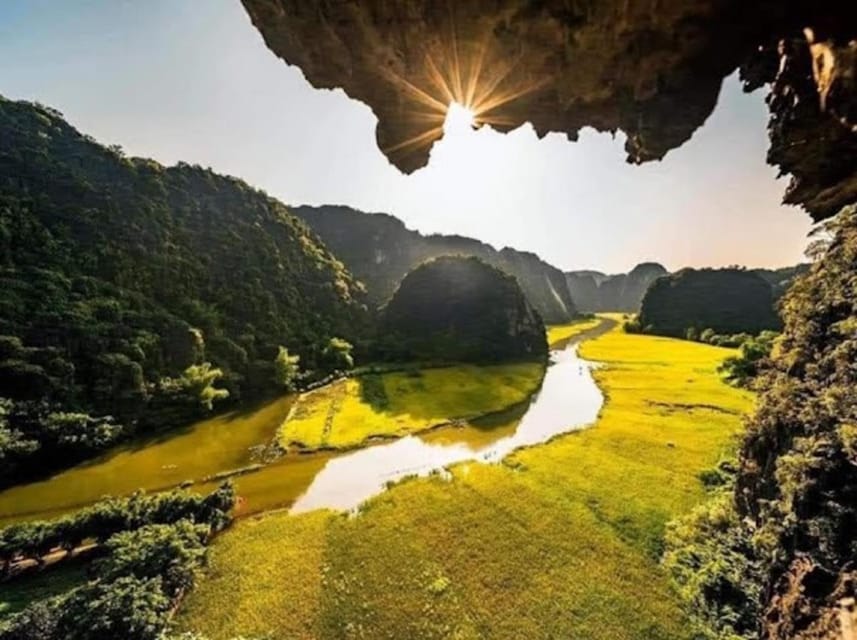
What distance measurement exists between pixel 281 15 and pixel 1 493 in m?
37.5

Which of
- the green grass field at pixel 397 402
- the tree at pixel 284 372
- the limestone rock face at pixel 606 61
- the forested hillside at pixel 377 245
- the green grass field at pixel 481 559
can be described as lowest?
the green grass field at pixel 481 559

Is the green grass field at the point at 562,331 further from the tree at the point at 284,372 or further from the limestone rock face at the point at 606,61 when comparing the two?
the limestone rock face at the point at 606,61

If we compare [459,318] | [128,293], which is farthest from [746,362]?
[128,293]

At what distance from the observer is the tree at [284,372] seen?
57719 mm

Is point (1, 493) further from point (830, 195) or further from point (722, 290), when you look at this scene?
point (722, 290)

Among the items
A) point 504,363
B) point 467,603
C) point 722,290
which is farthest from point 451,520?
point 722,290

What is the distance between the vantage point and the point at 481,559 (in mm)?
20703

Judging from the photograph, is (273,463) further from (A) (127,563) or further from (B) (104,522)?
(A) (127,563)

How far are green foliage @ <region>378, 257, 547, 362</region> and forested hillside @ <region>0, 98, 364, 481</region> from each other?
30.6 ft

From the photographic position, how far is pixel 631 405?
4931 centimetres

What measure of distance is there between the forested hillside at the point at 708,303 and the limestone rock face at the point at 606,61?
118019 mm

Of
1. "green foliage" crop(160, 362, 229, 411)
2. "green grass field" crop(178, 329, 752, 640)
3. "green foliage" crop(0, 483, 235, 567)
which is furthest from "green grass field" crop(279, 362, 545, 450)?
"green foliage" crop(0, 483, 235, 567)

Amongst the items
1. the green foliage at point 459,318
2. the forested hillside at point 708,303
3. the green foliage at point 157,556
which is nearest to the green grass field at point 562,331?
the forested hillside at point 708,303

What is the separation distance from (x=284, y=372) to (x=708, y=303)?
114 m
